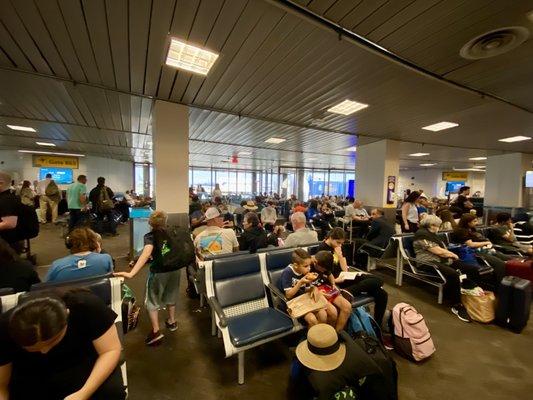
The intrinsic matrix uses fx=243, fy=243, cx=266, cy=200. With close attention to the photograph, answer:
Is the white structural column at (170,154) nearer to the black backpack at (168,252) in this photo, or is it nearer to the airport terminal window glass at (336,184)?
the black backpack at (168,252)

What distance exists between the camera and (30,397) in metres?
1.10

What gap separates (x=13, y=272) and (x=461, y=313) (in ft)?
14.6

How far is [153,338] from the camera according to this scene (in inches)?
91.5

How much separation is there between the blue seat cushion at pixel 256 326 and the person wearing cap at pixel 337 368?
32 centimetres

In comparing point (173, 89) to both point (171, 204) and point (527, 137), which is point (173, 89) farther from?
point (527, 137)

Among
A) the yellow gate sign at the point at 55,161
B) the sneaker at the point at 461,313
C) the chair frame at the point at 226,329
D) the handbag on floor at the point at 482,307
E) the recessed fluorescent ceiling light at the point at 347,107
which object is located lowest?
the sneaker at the point at 461,313

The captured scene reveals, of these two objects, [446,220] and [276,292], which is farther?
[446,220]

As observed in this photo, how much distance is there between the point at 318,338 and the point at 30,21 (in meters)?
3.61

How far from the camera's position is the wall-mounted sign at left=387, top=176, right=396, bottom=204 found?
6835 mm

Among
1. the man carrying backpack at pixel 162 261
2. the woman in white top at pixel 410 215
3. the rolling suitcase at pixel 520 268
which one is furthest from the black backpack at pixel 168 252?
the woman in white top at pixel 410 215

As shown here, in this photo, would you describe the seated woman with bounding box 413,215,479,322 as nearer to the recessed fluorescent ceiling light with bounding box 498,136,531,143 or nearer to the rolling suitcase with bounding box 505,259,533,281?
the rolling suitcase with bounding box 505,259,533,281

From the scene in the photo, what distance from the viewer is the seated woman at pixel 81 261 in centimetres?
187

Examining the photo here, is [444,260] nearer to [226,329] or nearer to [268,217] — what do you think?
[226,329]

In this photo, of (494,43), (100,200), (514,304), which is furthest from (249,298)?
(100,200)
